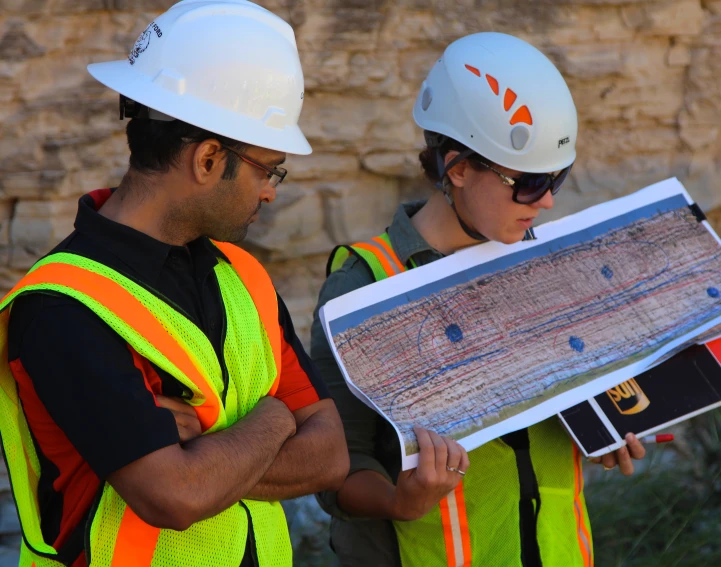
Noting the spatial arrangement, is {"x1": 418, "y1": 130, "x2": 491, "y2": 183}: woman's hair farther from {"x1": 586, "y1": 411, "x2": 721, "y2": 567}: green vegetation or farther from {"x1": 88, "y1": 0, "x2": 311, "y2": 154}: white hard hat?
{"x1": 586, "y1": 411, "x2": 721, "y2": 567}: green vegetation

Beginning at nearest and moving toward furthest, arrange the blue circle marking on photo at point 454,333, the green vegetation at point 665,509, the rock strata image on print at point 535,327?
the rock strata image on print at point 535,327 → the blue circle marking on photo at point 454,333 → the green vegetation at point 665,509

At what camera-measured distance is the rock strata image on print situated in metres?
2.37

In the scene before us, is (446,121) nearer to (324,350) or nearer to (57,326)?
(324,350)

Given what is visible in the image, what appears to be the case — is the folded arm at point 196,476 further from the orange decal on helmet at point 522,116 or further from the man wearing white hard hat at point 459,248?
the orange decal on helmet at point 522,116

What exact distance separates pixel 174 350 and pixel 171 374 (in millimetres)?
51

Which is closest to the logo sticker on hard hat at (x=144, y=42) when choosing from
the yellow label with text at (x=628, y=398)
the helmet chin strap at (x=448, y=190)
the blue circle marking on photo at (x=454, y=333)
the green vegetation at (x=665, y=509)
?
the helmet chin strap at (x=448, y=190)

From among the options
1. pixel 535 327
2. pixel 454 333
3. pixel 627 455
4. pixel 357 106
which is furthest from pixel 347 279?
pixel 357 106

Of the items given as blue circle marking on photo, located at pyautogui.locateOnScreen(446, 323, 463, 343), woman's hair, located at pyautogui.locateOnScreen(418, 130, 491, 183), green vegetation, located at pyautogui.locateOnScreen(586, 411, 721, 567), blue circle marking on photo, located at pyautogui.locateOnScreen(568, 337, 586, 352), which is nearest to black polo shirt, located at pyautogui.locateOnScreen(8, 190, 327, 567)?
blue circle marking on photo, located at pyautogui.locateOnScreen(446, 323, 463, 343)

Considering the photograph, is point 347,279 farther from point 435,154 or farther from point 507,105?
point 507,105

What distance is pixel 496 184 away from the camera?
8.29 feet

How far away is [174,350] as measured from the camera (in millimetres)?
1895

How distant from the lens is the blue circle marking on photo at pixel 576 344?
257 centimetres

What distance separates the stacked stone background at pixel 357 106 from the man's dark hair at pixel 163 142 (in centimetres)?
202

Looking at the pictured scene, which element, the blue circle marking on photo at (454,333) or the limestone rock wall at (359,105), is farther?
the limestone rock wall at (359,105)
